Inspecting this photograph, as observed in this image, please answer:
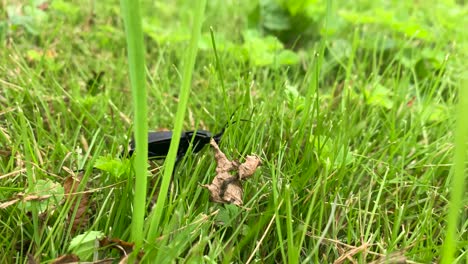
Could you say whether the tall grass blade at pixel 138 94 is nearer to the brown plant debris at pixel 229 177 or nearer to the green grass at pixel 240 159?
the green grass at pixel 240 159

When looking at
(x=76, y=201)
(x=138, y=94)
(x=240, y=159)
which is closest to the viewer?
(x=138, y=94)

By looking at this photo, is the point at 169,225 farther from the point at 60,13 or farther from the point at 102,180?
the point at 60,13

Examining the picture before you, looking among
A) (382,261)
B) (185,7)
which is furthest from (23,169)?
(185,7)

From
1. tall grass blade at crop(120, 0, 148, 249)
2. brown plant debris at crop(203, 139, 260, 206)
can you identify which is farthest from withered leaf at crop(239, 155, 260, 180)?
tall grass blade at crop(120, 0, 148, 249)

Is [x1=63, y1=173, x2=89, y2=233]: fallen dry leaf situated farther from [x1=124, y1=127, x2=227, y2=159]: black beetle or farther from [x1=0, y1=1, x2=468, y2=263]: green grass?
[x1=124, y1=127, x2=227, y2=159]: black beetle

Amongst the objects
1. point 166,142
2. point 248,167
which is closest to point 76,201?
point 166,142

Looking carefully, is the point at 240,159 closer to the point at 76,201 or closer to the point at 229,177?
the point at 229,177

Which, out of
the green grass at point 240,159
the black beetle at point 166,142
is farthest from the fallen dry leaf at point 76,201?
the black beetle at point 166,142
